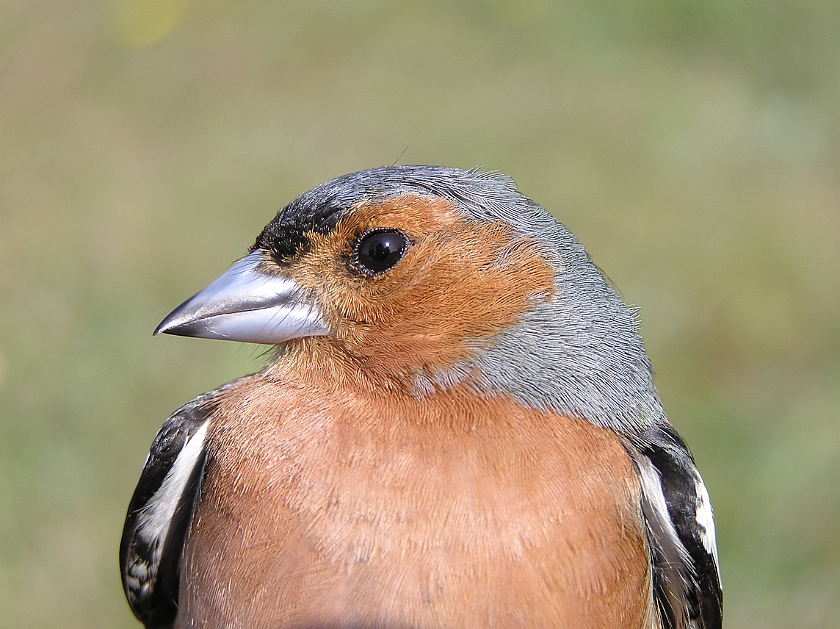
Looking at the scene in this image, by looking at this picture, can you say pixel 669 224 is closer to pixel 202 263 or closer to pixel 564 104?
pixel 564 104

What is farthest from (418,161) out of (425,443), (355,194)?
(425,443)

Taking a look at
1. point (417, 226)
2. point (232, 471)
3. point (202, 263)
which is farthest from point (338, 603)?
point (202, 263)

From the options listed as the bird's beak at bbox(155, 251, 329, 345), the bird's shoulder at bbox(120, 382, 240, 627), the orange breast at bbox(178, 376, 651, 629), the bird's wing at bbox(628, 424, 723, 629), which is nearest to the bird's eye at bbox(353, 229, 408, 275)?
the bird's beak at bbox(155, 251, 329, 345)

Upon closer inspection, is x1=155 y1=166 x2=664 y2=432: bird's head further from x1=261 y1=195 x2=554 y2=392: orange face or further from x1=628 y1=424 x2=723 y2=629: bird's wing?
x1=628 y1=424 x2=723 y2=629: bird's wing

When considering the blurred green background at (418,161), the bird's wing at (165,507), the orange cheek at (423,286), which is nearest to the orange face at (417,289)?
the orange cheek at (423,286)

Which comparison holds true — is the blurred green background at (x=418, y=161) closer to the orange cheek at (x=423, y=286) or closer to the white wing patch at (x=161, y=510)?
the white wing patch at (x=161, y=510)

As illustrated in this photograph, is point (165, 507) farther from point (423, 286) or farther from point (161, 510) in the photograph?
point (423, 286)
